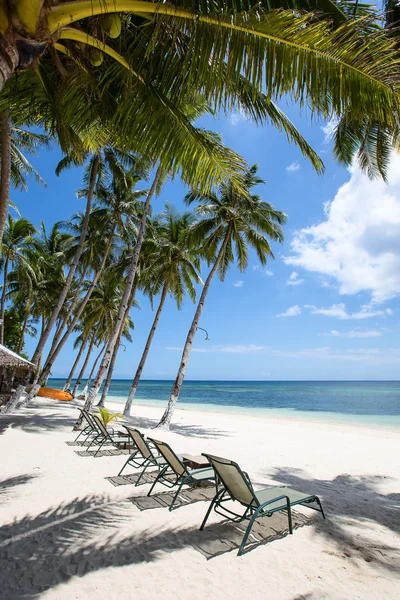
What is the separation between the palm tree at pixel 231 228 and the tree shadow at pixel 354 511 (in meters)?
7.89

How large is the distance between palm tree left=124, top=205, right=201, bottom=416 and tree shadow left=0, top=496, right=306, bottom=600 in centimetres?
1297

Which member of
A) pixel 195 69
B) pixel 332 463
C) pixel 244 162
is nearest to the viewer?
pixel 195 69

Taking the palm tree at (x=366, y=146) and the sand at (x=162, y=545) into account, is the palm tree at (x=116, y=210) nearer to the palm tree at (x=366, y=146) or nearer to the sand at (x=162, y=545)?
the palm tree at (x=366, y=146)

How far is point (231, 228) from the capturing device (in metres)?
14.9

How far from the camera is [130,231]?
19938 millimetres

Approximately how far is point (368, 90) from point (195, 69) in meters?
1.55

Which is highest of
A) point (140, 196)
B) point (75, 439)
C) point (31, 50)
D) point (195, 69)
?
point (140, 196)

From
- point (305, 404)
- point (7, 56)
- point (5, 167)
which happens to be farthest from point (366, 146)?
point (305, 404)

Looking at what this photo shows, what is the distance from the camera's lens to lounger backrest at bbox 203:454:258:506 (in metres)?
3.68

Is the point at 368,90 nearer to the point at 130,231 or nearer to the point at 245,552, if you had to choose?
the point at 245,552

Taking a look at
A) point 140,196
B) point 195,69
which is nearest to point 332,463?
point 195,69

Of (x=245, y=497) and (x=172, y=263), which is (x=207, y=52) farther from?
(x=172, y=263)

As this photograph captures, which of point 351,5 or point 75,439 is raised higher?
point 351,5

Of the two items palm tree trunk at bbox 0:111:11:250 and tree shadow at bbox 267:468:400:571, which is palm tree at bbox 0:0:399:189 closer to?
tree shadow at bbox 267:468:400:571
